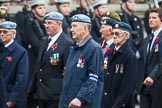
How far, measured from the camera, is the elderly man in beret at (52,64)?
12.5 meters

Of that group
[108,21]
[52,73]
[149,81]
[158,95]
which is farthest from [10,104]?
[158,95]

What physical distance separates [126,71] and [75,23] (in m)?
1.53

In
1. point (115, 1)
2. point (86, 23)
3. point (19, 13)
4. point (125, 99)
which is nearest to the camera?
point (86, 23)

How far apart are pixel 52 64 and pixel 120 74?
108 cm

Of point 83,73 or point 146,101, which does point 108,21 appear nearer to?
point 146,101

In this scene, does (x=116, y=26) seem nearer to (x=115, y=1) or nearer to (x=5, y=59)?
(x=5, y=59)

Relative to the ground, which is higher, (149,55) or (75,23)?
(75,23)

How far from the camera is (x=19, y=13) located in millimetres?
17188

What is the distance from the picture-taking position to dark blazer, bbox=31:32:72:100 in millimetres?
12484

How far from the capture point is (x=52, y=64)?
12.5m

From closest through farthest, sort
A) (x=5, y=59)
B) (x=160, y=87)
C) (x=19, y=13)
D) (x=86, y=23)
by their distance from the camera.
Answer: (x=160, y=87), (x=86, y=23), (x=5, y=59), (x=19, y=13)

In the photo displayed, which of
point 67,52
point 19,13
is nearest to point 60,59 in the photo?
point 67,52

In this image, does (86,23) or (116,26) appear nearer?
(86,23)

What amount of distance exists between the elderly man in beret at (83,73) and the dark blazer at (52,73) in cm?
128
